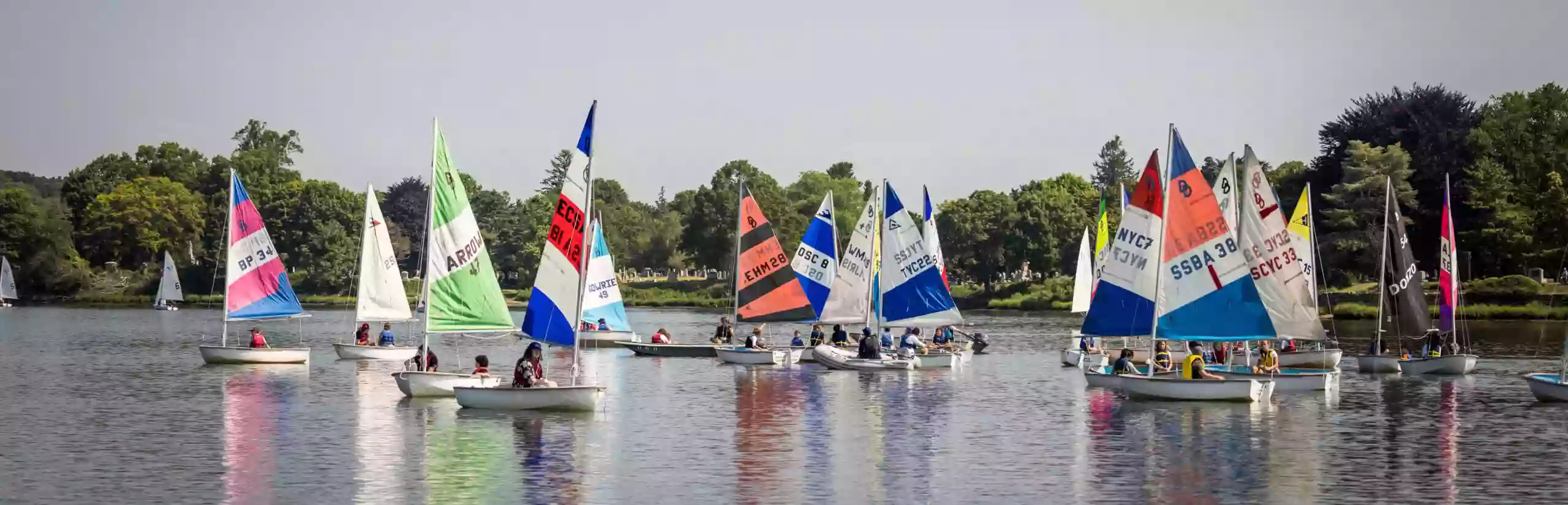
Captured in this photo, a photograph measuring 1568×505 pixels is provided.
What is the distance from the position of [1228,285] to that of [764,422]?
552 inches

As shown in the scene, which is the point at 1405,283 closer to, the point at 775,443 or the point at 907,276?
the point at 907,276

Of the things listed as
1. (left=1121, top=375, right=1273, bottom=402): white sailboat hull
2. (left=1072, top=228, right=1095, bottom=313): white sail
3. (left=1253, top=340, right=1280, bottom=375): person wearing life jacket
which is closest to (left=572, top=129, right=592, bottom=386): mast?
(left=1121, top=375, right=1273, bottom=402): white sailboat hull

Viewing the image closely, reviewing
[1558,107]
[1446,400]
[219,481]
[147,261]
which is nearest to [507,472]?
[219,481]

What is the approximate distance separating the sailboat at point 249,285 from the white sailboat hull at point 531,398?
2355 cm

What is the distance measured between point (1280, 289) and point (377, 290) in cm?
3744

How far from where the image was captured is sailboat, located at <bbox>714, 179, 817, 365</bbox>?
212 feet

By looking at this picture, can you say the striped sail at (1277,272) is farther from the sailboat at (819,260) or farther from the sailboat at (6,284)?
the sailboat at (6,284)

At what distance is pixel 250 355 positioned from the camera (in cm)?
6109

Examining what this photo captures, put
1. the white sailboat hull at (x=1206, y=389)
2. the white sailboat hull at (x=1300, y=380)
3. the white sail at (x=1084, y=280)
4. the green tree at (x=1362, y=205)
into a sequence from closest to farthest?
the white sailboat hull at (x=1206, y=389)
the white sailboat hull at (x=1300, y=380)
the white sail at (x=1084, y=280)
the green tree at (x=1362, y=205)

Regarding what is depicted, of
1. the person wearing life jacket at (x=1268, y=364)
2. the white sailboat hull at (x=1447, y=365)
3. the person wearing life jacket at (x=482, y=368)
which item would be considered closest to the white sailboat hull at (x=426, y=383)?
the person wearing life jacket at (x=482, y=368)

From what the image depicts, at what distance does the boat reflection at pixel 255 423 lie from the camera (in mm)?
28891

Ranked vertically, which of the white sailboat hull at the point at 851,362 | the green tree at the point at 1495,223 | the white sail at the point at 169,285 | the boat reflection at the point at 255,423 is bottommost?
the boat reflection at the point at 255,423

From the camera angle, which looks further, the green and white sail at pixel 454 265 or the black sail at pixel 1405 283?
the black sail at pixel 1405 283

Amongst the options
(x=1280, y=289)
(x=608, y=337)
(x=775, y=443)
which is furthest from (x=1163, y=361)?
(x=608, y=337)
